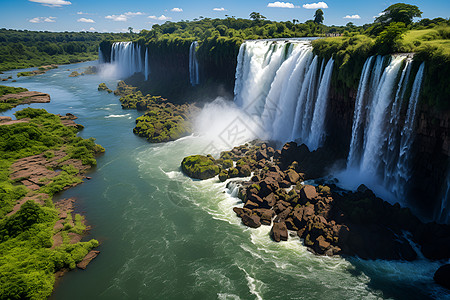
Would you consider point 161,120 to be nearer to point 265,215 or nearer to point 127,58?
point 265,215

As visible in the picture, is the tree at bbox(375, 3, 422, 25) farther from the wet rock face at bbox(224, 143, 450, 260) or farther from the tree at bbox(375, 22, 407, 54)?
the wet rock face at bbox(224, 143, 450, 260)

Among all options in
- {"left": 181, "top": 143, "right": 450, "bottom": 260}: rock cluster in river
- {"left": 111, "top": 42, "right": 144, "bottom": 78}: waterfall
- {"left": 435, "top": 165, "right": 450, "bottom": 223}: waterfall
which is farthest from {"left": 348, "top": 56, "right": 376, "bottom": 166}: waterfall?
{"left": 111, "top": 42, "right": 144, "bottom": 78}: waterfall

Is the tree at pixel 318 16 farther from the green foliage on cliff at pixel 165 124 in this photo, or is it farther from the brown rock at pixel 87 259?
the brown rock at pixel 87 259

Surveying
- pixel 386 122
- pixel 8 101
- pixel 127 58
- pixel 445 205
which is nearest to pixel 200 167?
pixel 386 122

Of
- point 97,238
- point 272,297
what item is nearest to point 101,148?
point 97,238

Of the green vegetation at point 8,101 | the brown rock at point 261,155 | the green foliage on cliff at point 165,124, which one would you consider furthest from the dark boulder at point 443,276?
the green vegetation at point 8,101

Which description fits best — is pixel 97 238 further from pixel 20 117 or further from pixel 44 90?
pixel 44 90
